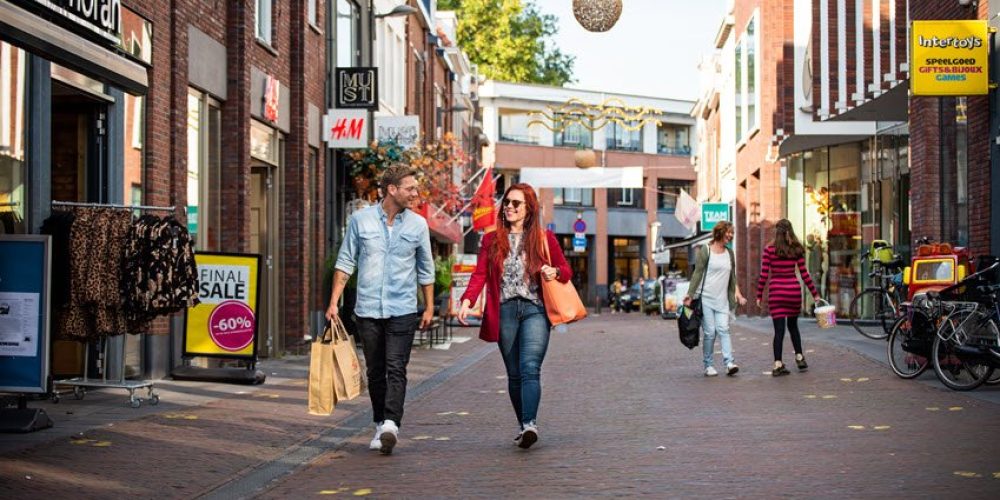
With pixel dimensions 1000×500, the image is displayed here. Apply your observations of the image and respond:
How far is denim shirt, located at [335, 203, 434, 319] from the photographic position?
30.9 feet

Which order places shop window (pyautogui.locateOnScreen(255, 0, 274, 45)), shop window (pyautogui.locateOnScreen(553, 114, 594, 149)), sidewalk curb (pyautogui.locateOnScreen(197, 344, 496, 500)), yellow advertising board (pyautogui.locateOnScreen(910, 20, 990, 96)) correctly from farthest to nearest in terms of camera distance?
shop window (pyautogui.locateOnScreen(553, 114, 594, 149))
shop window (pyautogui.locateOnScreen(255, 0, 274, 45))
yellow advertising board (pyautogui.locateOnScreen(910, 20, 990, 96))
sidewalk curb (pyautogui.locateOnScreen(197, 344, 496, 500))

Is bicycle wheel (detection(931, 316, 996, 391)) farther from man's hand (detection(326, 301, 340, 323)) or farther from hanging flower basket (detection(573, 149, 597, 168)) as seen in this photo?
hanging flower basket (detection(573, 149, 597, 168))

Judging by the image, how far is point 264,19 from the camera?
19.9 meters

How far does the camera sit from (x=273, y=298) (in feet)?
67.0

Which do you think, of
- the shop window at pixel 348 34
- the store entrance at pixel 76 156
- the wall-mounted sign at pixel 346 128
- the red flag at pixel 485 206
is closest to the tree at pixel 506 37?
the red flag at pixel 485 206

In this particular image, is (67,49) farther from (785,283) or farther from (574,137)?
(574,137)

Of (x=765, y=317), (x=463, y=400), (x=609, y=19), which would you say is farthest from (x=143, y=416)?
(x=765, y=317)

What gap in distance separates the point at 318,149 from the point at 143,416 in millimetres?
12454

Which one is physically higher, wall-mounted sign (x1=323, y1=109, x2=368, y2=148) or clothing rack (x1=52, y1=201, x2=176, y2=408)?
wall-mounted sign (x1=323, y1=109, x2=368, y2=148)

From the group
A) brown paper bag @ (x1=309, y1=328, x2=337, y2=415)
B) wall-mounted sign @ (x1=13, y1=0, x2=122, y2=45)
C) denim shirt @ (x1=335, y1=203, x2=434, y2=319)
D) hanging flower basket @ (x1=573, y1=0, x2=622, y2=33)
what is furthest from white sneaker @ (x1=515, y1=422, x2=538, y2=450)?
hanging flower basket @ (x1=573, y1=0, x2=622, y2=33)

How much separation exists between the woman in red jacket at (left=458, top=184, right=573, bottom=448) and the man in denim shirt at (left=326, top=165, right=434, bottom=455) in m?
0.41

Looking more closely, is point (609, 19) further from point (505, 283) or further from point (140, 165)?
point (505, 283)

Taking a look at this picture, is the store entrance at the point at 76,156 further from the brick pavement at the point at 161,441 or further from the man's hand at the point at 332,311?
the man's hand at the point at 332,311

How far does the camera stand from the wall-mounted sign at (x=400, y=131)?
80.9 feet
